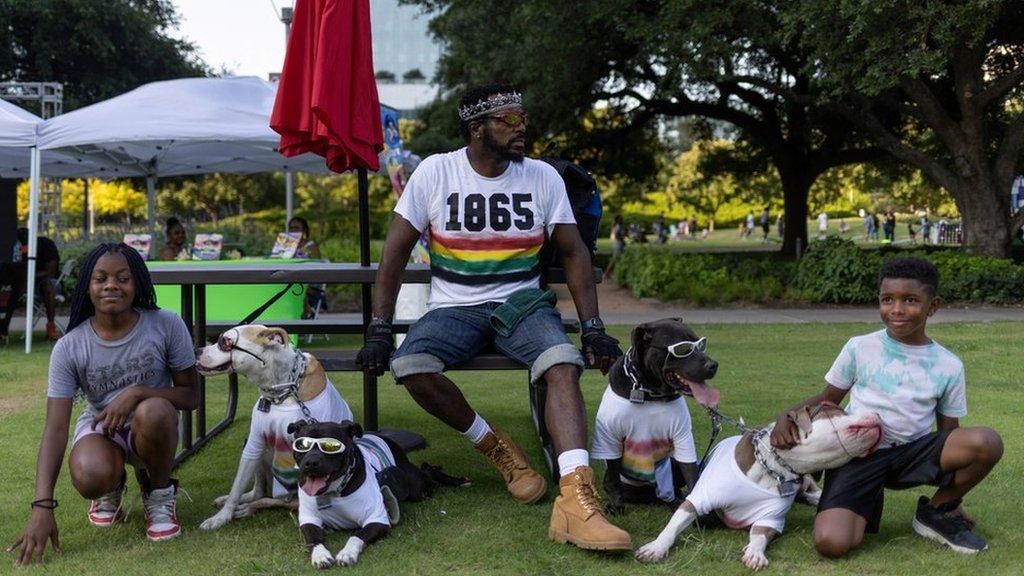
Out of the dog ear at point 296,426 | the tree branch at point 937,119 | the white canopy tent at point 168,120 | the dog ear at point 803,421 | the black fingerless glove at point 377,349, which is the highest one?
the tree branch at point 937,119

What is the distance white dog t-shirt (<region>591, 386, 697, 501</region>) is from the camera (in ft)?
14.1

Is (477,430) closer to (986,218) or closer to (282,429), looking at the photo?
(282,429)

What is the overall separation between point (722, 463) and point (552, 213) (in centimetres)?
153

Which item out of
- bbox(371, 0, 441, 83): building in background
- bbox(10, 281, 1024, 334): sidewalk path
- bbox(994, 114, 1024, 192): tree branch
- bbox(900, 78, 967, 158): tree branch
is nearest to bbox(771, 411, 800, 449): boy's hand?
bbox(10, 281, 1024, 334): sidewalk path

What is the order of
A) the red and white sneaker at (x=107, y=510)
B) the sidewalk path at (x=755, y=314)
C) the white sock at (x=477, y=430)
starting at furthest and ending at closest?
the sidewalk path at (x=755, y=314) < the white sock at (x=477, y=430) < the red and white sneaker at (x=107, y=510)

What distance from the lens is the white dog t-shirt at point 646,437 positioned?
14.1 feet

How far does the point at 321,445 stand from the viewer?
3.81 meters

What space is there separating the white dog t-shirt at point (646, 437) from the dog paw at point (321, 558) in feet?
4.11

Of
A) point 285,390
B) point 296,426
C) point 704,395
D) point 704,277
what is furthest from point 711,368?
point 704,277

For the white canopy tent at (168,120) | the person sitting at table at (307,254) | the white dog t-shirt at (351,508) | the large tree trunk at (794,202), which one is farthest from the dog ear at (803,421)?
the large tree trunk at (794,202)

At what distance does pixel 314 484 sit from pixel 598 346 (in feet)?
4.66

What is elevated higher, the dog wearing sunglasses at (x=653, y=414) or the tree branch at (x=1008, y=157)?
the tree branch at (x=1008, y=157)

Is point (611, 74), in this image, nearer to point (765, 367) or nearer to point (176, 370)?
point (765, 367)

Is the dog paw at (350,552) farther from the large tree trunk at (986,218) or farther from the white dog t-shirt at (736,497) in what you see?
the large tree trunk at (986,218)
